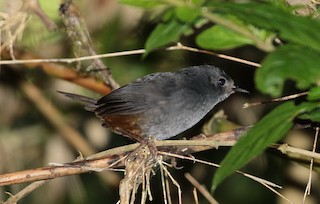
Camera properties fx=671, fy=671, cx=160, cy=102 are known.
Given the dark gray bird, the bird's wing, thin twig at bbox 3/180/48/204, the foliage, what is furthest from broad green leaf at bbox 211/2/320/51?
the bird's wing

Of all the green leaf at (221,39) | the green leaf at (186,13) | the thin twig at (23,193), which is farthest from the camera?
the thin twig at (23,193)

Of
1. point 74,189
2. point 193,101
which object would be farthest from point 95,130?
point 193,101

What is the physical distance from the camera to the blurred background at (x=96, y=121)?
427cm

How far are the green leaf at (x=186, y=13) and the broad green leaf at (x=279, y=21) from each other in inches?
1.8

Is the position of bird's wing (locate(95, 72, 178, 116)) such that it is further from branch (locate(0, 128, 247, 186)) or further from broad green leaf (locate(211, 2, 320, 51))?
broad green leaf (locate(211, 2, 320, 51))

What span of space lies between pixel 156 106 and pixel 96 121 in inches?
54.0

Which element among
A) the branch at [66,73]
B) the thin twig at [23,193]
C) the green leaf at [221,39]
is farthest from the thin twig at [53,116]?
the green leaf at [221,39]

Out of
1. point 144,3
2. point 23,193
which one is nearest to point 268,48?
point 144,3

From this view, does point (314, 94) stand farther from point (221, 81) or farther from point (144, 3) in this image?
point (221, 81)

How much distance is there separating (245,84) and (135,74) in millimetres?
758

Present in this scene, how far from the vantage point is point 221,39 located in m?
1.51

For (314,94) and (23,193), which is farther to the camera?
(23,193)

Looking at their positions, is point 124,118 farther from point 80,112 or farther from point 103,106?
point 80,112

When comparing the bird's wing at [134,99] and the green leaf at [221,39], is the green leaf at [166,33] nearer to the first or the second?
the green leaf at [221,39]
